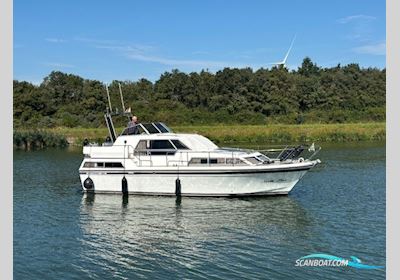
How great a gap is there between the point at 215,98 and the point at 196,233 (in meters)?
67.0

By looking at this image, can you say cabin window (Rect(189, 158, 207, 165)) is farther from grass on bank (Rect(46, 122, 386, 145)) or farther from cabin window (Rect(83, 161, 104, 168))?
grass on bank (Rect(46, 122, 386, 145))

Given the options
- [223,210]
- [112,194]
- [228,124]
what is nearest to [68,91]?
[228,124]

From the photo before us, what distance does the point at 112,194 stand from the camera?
25125 millimetres

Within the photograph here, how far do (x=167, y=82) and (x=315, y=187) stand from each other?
6602 cm

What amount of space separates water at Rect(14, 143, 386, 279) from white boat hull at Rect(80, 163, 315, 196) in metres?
0.53

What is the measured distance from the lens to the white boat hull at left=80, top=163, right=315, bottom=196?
23172 millimetres

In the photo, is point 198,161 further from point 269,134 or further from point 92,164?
point 269,134

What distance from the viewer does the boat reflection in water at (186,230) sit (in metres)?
14.5

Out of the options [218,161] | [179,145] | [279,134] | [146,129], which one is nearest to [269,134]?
[279,134]

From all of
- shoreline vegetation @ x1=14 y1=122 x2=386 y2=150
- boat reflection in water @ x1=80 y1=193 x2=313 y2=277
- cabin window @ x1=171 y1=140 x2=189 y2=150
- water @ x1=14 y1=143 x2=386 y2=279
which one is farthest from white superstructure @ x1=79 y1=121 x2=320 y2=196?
shoreline vegetation @ x1=14 y1=122 x2=386 y2=150

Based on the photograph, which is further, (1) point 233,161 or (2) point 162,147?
(2) point 162,147

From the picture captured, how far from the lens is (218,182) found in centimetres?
2345

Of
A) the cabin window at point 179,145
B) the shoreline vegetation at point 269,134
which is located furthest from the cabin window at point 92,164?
the shoreline vegetation at point 269,134

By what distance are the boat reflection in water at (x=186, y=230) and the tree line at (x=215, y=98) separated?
52109 millimetres
